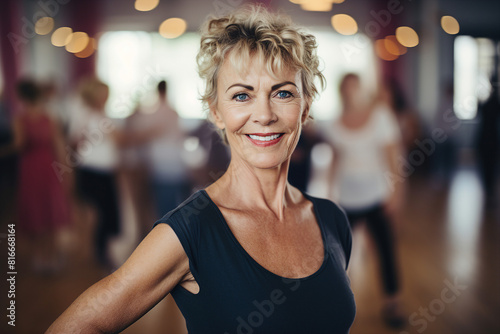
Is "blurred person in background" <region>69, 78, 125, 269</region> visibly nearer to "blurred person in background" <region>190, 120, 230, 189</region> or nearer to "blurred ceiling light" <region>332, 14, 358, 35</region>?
"blurred person in background" <region>190, 120, 230, 189</region>

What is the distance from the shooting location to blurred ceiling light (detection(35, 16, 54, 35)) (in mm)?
6640

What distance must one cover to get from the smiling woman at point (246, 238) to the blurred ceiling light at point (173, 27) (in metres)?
6.79

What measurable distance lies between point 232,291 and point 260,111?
382 millimetres

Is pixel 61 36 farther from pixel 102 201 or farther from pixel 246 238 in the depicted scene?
pixel 246 238

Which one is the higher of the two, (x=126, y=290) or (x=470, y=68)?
(x=470, y=68)

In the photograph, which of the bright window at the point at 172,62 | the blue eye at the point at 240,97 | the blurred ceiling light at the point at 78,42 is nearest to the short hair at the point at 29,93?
the bright window at the point at 172,62

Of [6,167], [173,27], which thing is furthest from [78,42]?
[6,167]

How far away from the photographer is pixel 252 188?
3.47 ft

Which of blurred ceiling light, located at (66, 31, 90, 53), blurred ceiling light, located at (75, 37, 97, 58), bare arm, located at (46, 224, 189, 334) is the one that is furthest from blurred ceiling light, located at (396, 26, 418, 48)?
bare arm, located at (46, 224, 189, 334)

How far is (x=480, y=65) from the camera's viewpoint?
8656 millimetres

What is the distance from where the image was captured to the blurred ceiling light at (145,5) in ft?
23.7

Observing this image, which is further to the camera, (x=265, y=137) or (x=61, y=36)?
(x=61, y=36)

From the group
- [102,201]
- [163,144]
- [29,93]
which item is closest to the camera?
[29,93]

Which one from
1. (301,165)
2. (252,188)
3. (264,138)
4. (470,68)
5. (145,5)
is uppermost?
(145,5)
